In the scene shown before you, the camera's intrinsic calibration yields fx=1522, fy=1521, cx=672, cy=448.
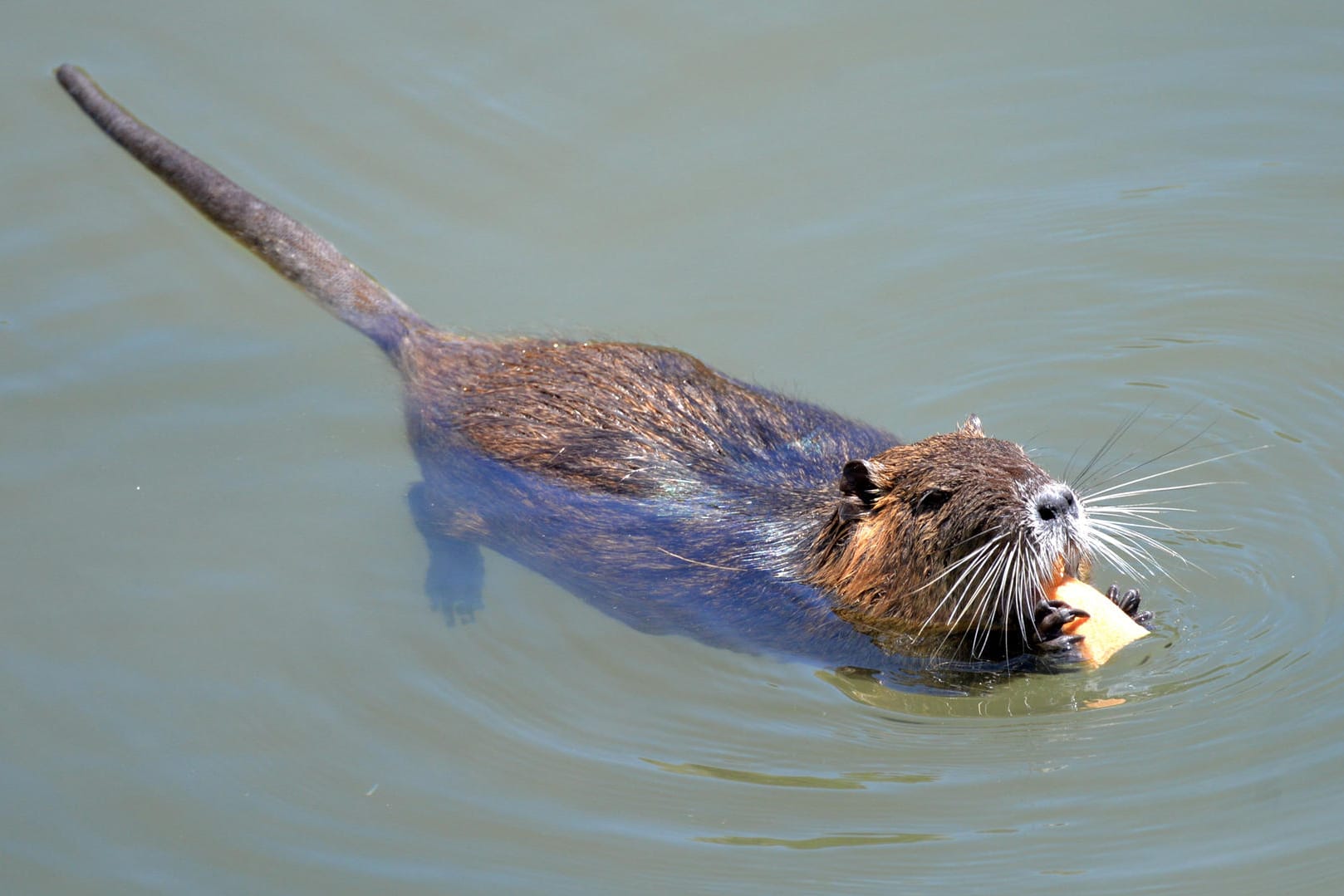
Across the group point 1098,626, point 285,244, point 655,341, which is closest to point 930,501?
point 1098,626

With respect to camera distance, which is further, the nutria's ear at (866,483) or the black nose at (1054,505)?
the nutria's ear at (866,483)

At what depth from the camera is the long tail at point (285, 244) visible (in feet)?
22.4

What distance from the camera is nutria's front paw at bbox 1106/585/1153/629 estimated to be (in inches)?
209

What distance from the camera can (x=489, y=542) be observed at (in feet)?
19.9

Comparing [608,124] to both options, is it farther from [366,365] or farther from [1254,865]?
[1254,865]

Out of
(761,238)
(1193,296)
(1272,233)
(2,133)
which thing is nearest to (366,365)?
(761,238)

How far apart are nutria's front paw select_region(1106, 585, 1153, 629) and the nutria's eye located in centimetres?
70

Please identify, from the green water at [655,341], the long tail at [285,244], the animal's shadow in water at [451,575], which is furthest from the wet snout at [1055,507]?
the long tail at [285,244]

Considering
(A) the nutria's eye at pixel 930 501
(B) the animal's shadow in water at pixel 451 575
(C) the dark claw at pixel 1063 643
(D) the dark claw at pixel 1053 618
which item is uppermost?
(A) the nutria's eye at pixel 930 501

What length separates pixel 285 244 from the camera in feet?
22.9

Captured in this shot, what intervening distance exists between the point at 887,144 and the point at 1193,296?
1.86 m

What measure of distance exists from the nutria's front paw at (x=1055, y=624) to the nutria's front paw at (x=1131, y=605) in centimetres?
23

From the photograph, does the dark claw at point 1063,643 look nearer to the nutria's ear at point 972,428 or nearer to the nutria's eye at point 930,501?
the nutria's eye at point 930,501

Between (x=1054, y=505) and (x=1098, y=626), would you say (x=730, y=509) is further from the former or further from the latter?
(x=1098, y=626)
